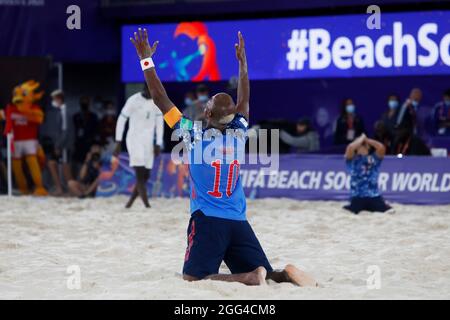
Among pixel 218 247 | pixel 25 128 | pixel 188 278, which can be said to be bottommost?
pixel 188 278

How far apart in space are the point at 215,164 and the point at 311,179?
24.2ft

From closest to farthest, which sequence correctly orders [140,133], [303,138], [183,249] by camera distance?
1. [183,249]
2. [140,133]
3. [303,138]

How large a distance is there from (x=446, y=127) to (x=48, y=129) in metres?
7.49

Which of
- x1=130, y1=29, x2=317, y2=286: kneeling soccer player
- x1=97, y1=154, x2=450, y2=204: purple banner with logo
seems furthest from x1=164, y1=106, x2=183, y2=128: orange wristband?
x1=97, y1=154, x2=450, y2=204: purple banner with logo

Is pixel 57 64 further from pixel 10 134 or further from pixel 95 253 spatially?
pixel 95 253

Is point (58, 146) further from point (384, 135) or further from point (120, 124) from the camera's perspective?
point (384, 135)

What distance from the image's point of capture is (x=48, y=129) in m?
16.6

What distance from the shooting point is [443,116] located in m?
14.6

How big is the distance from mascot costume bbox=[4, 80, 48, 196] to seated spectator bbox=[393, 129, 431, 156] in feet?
20.0

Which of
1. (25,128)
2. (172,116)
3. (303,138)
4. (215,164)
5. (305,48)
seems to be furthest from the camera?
(25,128)

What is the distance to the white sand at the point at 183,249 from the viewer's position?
5.93 metres

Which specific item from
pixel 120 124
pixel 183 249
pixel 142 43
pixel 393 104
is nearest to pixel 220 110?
pixel 142 43

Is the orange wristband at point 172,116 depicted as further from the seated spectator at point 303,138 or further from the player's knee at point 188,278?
the seated spectator at point 303,138

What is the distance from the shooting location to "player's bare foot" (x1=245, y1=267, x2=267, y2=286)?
234 inches
